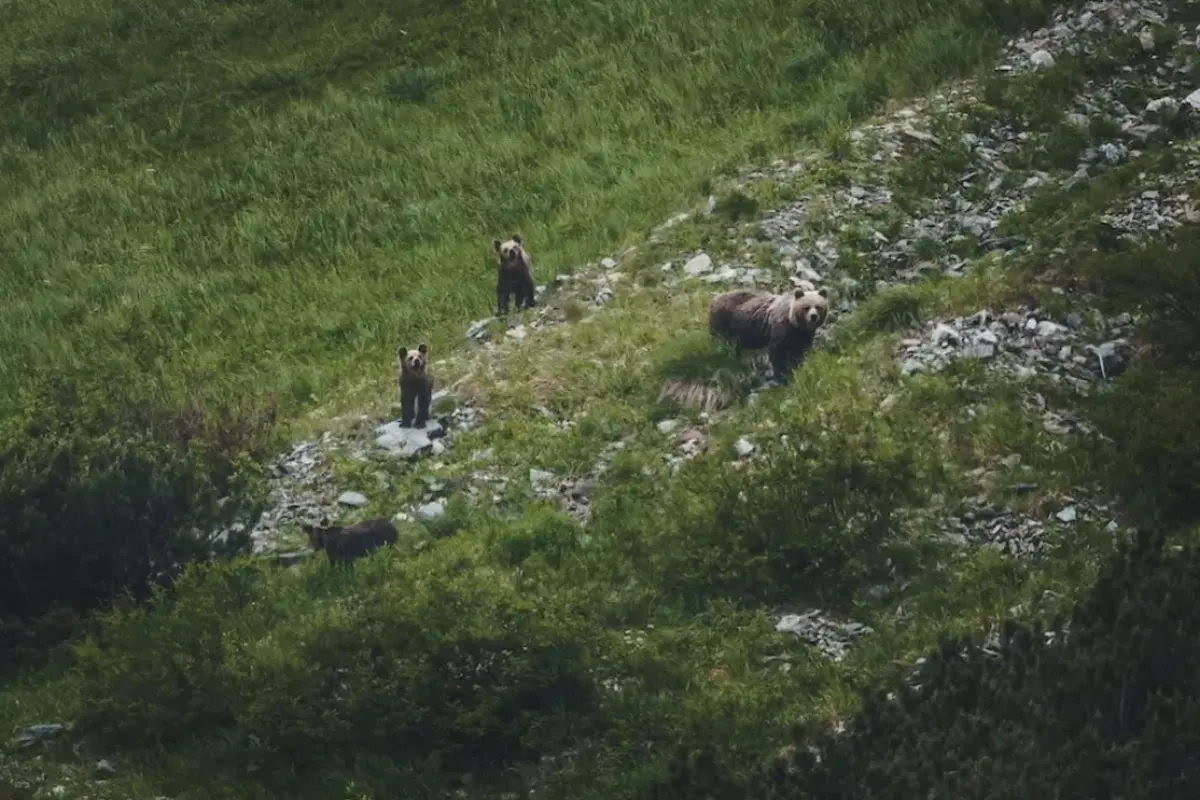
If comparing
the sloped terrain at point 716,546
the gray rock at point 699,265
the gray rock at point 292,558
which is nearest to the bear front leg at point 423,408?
the sloped terrain at point 716,546

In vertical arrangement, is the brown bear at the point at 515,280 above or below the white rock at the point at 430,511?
above

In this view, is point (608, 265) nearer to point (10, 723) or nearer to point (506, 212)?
point (506, 212)

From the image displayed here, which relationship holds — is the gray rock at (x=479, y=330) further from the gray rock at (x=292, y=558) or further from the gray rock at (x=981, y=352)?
the gray rock at (x=981, y=352)

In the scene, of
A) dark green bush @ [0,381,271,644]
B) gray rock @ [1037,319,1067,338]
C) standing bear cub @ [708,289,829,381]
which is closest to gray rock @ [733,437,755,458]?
standing bear cub @ [708,289,829,381]

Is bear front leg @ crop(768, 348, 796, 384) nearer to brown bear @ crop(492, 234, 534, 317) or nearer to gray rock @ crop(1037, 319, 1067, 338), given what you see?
gray rock @ crop(1037, 319, 1067, 338)

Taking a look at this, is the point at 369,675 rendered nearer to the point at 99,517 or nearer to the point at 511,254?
the point at 99,517

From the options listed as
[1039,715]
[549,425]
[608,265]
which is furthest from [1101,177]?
[1039,715]

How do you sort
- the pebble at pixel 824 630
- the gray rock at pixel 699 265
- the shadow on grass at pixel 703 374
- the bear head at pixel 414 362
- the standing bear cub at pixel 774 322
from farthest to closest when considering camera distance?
the gray rock at pixel 699 265
the bear head at pixel 414 362
the shadow on grass at pixel 703 374
the standing bear cub at pixel 774 322
the pebble at pixel 824 630
